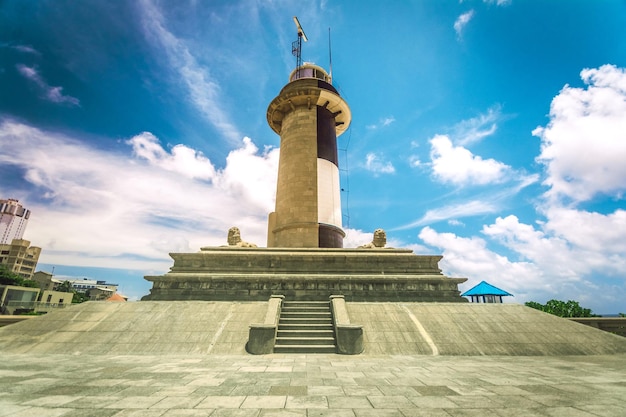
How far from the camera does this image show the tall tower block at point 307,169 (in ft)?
69.4

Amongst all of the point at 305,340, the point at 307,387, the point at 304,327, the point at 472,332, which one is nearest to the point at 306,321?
the point at 304,327

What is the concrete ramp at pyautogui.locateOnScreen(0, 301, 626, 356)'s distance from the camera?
986 centimetres

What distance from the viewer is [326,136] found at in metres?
24.1

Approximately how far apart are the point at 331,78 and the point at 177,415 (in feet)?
97.4

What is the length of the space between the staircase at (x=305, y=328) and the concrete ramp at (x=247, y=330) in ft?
3.59

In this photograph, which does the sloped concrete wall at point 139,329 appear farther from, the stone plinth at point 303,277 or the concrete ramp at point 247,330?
the stone plinth at point 303,277

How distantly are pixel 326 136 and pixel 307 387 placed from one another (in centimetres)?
2099

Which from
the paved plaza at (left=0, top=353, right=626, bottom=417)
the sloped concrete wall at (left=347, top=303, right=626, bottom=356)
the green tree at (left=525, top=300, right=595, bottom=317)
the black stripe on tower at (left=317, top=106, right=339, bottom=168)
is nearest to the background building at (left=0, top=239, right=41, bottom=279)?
the black stripe on tower at (left=317, top=106, right=339, bottom=168)

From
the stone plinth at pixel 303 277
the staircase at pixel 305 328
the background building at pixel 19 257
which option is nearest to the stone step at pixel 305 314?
the staircase at pixel 305 328

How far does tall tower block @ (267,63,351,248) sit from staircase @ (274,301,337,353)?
7906 millimetres

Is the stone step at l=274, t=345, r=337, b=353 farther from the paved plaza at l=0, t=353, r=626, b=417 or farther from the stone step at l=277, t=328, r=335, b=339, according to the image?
the paved plaza at l=0, t=353, r=626, b=417

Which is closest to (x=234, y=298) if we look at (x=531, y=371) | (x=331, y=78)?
(x=531, y=371)

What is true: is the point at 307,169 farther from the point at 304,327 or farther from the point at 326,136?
the point at 304,327

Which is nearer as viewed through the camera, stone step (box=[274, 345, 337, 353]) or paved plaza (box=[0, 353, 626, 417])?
paved plaza (box=[0, 353, 626, 417])
